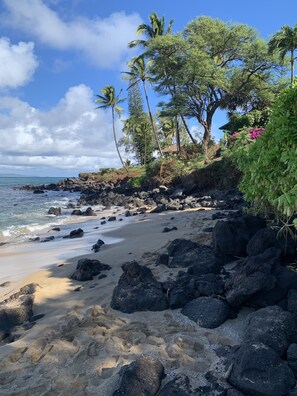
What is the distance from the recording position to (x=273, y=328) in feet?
11.4

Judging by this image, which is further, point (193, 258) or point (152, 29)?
point (152, 29)

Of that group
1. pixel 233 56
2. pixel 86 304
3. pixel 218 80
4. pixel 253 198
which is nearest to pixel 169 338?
pixel 86 304

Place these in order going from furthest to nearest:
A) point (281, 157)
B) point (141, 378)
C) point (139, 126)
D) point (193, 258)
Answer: point (139, 126)
point (193, 258)
point (281, 157)
point (141, 378)

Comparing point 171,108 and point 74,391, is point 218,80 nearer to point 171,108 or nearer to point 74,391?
point 171,108

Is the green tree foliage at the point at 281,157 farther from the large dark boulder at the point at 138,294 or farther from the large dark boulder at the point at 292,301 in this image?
the large dark boulder at the point at 138,294

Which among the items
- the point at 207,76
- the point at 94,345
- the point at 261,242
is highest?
the point at 207,76

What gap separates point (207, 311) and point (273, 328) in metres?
0.99

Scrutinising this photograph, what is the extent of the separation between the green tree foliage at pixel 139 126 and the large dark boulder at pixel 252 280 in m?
49.2

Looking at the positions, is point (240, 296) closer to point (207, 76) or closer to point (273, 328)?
point (273, 328)

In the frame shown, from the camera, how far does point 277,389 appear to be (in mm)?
2811

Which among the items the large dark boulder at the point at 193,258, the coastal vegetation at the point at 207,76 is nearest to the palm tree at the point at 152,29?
the coastal vegetation at the point at 207,76

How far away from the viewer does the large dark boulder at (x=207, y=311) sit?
4172mm

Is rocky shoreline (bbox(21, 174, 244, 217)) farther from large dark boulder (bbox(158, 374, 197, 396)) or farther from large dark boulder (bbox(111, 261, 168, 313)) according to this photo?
large dark boulder (bbox(158, 374, 197, 396))

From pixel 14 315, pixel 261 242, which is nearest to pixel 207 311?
pixel 261 242
